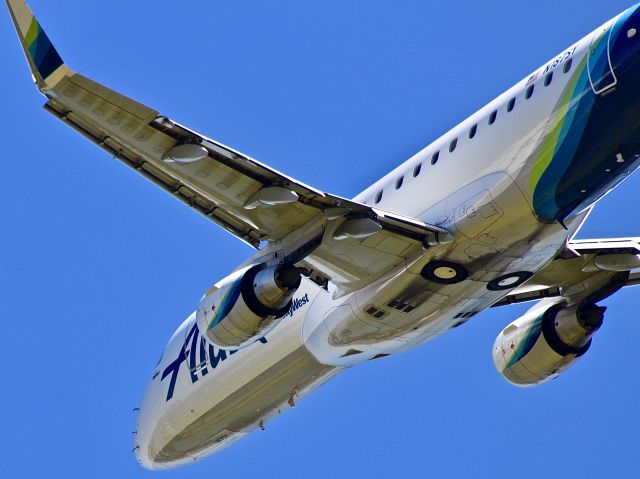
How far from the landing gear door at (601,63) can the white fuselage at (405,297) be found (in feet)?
1.02

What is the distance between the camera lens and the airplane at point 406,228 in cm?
2769

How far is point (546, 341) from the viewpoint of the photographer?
34.9m

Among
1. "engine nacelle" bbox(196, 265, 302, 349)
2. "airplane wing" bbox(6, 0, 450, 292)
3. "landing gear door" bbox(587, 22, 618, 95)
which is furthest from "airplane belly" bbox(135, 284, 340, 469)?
"landing gear door" bbox(587, 22, 618, 95)

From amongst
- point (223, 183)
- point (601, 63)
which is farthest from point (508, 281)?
point (223, 183)

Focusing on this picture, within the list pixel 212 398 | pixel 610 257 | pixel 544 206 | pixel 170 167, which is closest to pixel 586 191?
pixel 544 206

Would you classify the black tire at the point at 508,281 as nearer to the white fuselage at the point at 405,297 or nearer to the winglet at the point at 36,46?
the white fuselage at the point at 405,297

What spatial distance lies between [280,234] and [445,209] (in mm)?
3513

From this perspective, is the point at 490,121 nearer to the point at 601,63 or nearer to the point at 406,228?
the point at 406,228

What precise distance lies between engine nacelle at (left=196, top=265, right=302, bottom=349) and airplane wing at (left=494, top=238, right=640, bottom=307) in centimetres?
611

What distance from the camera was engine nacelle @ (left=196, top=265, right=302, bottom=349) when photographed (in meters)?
30.4

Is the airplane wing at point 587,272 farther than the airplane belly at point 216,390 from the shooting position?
A: No

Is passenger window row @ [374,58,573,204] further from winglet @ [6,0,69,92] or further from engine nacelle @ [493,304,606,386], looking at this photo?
winglet @ [6,0,69,92]

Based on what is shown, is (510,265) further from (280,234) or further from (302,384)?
(302,384)

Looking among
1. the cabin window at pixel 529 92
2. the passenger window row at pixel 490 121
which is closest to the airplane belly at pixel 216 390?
the passenger window row at pixel 490 121
